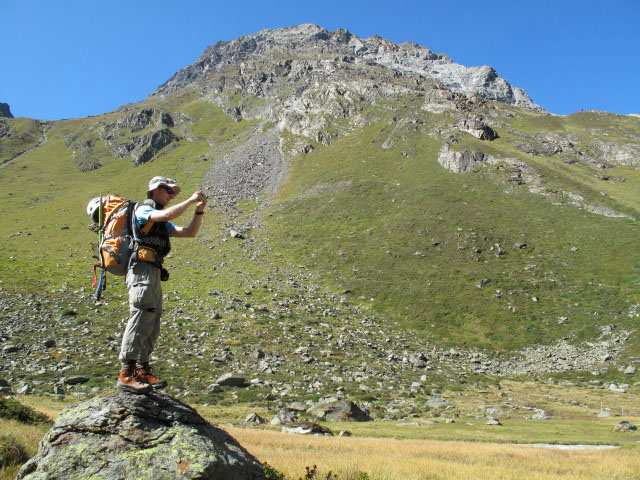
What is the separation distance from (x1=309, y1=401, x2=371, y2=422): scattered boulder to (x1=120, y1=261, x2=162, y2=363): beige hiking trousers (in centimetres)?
1675

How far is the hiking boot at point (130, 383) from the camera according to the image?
6.11 metres

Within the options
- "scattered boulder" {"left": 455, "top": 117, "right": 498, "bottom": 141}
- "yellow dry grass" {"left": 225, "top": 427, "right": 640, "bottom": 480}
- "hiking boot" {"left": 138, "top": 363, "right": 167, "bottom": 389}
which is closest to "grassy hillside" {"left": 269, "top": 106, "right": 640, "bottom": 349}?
"scattered boulder" {"left": 455, "top": 117, "right": 498, "bottom": 141}

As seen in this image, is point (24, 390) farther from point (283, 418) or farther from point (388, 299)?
point (388, 299)

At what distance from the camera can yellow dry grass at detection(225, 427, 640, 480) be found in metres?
9.02

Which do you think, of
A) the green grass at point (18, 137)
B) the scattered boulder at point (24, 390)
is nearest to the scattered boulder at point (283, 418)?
the scattered boulder at point (24, 390)

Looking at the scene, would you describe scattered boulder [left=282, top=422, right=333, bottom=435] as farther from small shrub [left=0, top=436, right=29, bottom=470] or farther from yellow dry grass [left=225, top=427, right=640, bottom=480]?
small shrub [left=0, top=436, right=29, bottom=470]

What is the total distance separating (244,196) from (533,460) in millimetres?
73764

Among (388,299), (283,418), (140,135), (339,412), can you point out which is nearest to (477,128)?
(388,299)

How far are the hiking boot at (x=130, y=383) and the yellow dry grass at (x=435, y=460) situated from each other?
12.0ft

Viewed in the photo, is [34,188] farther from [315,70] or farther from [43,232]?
[315,70]

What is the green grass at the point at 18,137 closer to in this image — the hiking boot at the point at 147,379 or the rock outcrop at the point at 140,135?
the rock outcrop at the point at 140,135

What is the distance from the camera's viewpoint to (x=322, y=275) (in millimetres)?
48562

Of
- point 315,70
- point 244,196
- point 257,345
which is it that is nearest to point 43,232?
point 244,196

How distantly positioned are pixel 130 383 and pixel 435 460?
30.6ft
